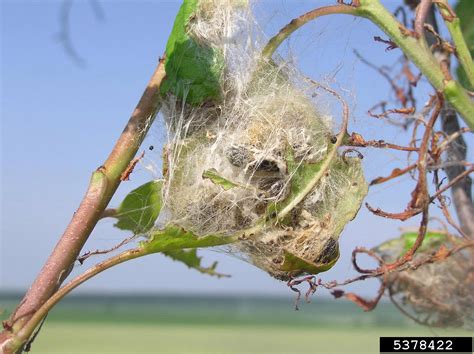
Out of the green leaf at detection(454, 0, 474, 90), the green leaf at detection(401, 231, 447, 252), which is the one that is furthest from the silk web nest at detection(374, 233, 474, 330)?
the green leaf at detection(454, 0, 474, 90)

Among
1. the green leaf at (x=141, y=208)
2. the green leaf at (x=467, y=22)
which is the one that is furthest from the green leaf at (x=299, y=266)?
the green leaf at (x=467, y=22)

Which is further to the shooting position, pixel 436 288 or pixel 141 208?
pixel 436 288

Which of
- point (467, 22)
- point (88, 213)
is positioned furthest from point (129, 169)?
point (467, 22)

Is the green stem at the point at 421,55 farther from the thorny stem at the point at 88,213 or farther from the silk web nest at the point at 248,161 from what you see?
the thorny stem at the point at 88,213

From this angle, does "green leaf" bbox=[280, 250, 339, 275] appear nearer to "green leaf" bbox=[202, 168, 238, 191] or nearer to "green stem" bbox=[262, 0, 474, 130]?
"green leaf" bbox=[202, 168, 238, 191]

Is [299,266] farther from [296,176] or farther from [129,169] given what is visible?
[129,169]

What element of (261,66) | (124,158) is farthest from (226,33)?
(124,158)
